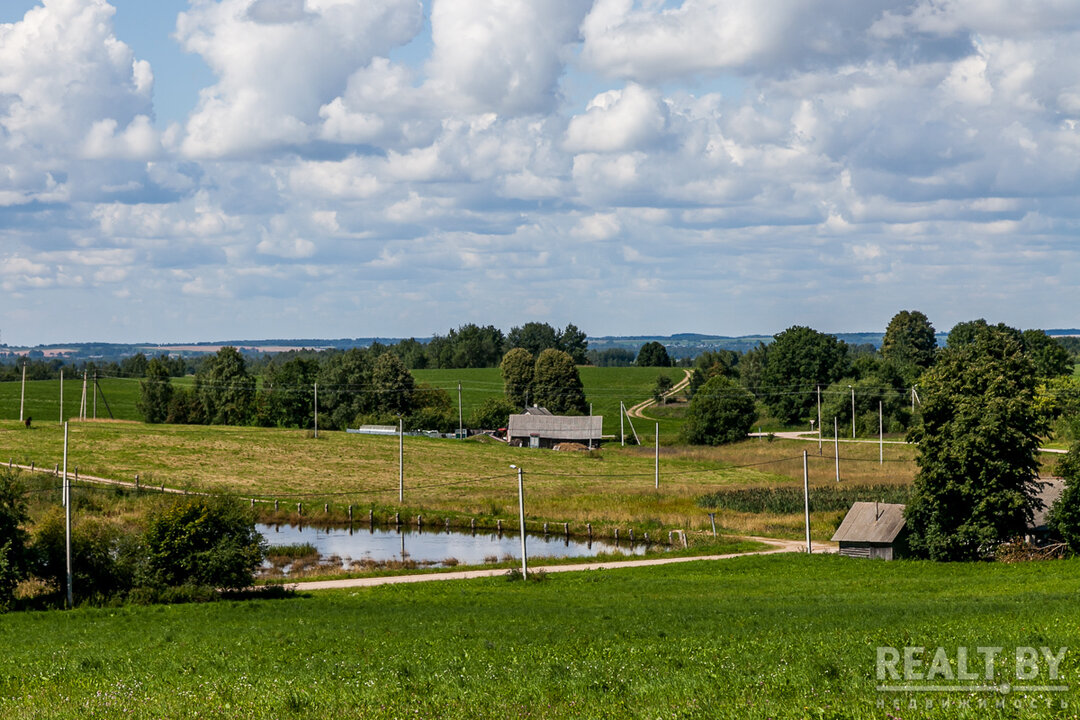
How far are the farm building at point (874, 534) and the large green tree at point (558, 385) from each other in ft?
302

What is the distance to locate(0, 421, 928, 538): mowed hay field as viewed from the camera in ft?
231

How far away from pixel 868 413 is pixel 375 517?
74937 millimetres

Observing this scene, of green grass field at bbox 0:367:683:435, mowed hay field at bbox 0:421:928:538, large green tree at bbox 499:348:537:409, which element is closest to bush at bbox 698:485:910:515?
mowed hay field at bbox 0:421:928:538

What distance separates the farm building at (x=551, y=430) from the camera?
123525 millimetres

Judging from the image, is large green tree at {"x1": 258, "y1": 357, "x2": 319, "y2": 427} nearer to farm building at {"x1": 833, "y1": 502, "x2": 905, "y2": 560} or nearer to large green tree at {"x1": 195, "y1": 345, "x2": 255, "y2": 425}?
large green tree at {"x1": 195, "y1": 345, "x2": 255, "y2": 425}

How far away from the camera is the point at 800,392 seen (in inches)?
5418

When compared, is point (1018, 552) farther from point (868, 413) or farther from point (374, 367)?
point (374, 367)

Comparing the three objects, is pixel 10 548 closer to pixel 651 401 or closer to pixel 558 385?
pixel 558 385

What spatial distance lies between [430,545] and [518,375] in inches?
3586

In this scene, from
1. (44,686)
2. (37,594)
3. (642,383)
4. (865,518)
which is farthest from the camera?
(642,383)

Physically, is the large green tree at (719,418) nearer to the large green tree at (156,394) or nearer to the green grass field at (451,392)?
the green grass field at (451,392)

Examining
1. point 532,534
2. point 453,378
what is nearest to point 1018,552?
point 532,534

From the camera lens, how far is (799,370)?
14012cm

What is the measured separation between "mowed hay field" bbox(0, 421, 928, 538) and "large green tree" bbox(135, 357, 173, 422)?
2184 cm
